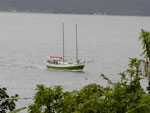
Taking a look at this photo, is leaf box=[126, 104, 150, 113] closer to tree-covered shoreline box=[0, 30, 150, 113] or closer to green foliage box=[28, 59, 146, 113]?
tree-covered shoreline box=[0, 30, 150, 113]

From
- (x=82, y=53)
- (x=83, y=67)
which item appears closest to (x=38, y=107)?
(x=83, y=67)

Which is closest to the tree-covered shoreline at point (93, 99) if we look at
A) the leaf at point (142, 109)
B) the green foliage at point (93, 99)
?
the green foliage at point (93, 99)

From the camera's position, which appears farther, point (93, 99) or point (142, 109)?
point (93, 99)

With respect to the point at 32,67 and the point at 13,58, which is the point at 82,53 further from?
the point at 32,67

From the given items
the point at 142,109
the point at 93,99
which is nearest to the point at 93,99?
the point at 93,99

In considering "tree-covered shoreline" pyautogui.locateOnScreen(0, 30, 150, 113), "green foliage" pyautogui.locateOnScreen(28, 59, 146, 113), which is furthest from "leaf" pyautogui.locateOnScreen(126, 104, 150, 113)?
"green foliage" pyautogui.locateOnScreen(28, 59, 146, 113)

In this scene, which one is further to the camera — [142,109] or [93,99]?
[93,99]

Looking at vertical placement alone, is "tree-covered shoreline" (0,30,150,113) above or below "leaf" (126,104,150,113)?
above

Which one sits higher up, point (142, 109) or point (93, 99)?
point (93, 99)

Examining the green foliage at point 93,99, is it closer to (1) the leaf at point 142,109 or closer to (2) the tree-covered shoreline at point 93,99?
(2) the tree-covered shoreline at point 93,99

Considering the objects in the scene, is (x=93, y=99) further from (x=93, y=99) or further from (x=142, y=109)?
(x=142, y=109)

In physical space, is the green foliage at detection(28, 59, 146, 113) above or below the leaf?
above

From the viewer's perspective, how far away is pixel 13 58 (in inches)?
5202

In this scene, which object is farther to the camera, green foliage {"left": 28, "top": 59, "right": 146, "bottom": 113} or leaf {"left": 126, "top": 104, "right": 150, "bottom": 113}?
green foliage {"left": 28, "top": 59, "right": 146, "bottom": 113}
